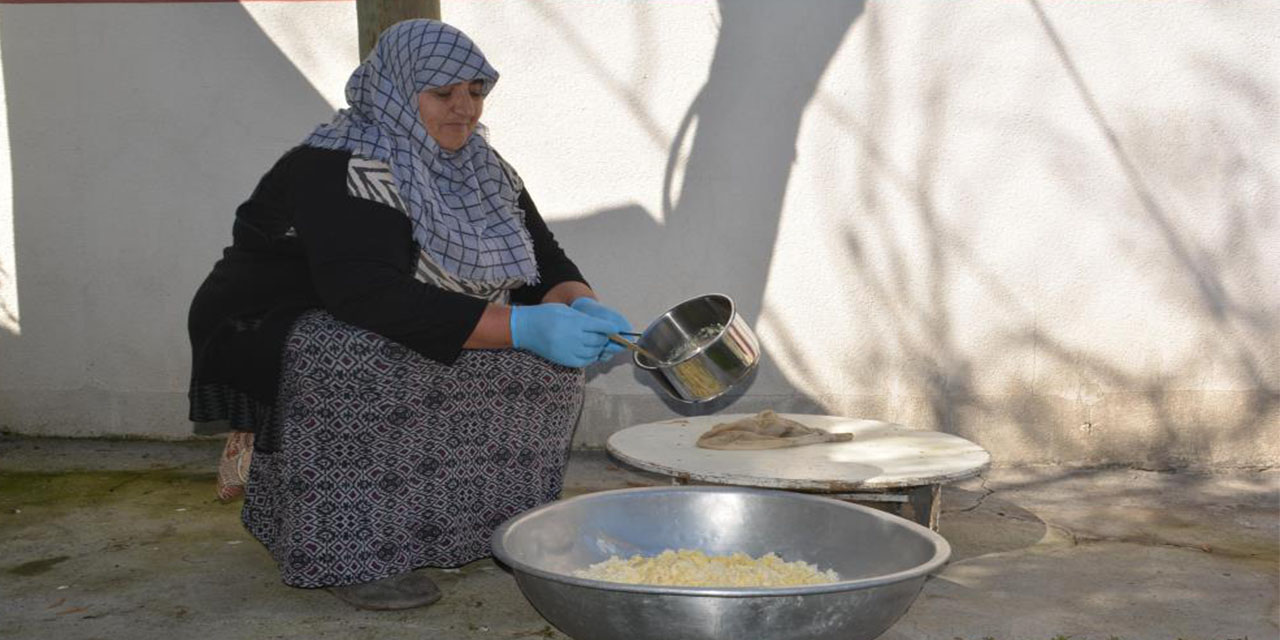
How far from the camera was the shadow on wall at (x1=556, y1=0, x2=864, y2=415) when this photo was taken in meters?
4.61

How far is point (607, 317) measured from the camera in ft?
10.6

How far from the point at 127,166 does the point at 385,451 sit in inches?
97.2

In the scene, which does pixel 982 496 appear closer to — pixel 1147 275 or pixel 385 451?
pixel 1147 275

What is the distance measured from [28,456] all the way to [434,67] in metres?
2.68

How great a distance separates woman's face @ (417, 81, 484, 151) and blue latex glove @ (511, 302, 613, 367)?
519mm

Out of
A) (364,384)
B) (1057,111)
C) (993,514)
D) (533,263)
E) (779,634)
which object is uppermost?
(1057,111)

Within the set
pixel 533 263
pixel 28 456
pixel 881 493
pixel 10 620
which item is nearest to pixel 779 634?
pixel 881 493

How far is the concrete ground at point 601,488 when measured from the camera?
3016 mm

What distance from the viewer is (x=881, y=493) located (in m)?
3.42

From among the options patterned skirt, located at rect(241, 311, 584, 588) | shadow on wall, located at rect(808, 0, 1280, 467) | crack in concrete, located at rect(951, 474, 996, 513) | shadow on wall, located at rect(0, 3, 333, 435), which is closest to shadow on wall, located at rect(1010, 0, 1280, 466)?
shadow on wall, located at rect(808, 0, 1280, 467)

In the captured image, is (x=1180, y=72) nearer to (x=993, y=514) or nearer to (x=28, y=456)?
(x=993, y=514)

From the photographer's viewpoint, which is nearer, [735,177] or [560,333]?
[560,333]

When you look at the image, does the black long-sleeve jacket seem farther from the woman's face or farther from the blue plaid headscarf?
the woman's face

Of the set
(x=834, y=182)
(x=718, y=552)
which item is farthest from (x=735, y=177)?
(x=718, y=552)
